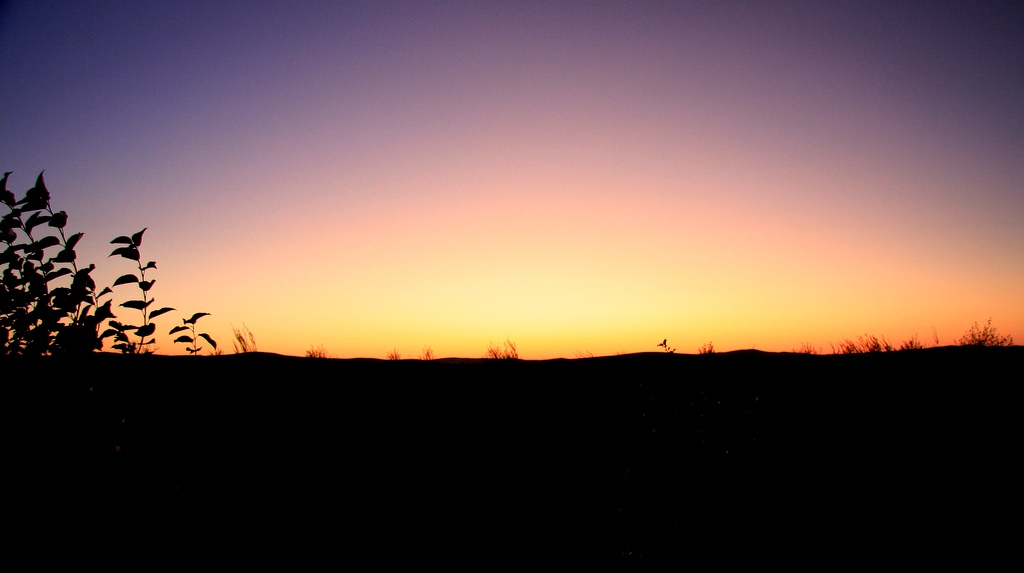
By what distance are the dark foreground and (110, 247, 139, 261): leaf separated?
449 millimetres

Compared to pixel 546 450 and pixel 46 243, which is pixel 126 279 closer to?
pixel 46 243

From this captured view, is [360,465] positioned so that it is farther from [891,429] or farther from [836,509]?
[891,429]

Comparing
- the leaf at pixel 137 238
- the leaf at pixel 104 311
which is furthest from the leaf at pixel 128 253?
the leaf at pixel 104 311

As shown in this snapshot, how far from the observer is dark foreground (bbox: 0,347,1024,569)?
6.33 ft

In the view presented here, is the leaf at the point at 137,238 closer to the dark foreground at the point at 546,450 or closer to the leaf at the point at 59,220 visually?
the leaf at the point at 59,220

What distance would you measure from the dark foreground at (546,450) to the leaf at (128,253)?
0.45 m

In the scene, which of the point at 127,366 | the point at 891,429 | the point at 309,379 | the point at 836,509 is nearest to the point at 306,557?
the point at 309,379

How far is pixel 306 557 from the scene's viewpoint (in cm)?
210

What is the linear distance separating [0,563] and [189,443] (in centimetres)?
63

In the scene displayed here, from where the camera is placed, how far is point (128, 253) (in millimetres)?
2111

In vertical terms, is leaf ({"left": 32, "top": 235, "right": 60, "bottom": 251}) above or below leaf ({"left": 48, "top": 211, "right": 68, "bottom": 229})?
below

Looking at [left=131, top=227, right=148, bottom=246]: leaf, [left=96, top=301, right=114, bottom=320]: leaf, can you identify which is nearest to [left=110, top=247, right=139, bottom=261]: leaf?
[left=131, top=227, right=148, bottom=246]: leaf

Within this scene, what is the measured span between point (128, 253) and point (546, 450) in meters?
2.17

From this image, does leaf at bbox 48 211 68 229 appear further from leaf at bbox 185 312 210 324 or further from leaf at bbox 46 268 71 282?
leaf at bbox 185 312 210 324
